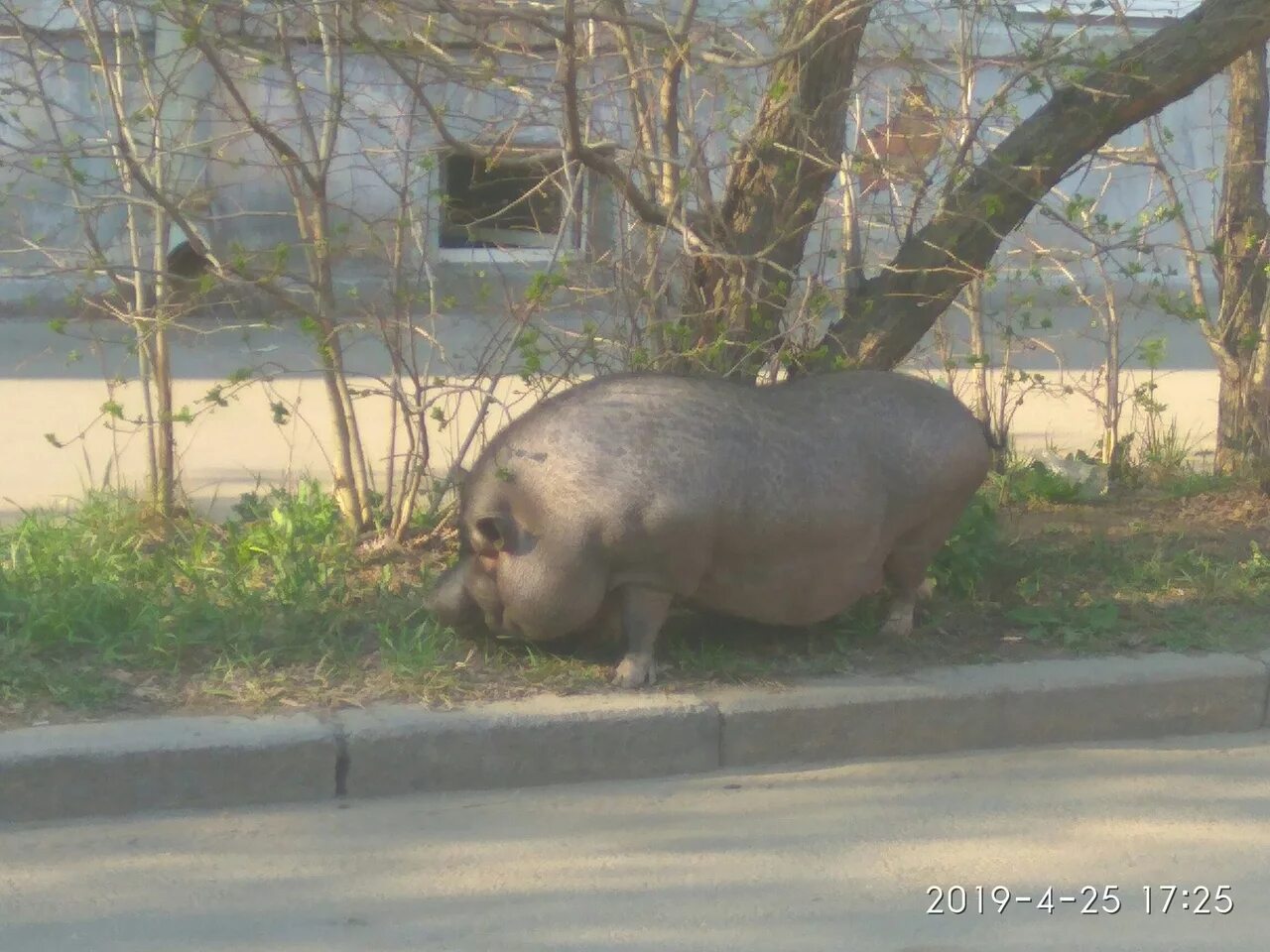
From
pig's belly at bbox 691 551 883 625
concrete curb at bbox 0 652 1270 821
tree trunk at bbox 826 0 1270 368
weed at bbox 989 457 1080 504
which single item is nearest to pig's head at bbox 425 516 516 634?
concrete curb at bbox 0 652 1270 821

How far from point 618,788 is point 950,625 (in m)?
1.47

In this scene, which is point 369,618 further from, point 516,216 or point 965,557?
point 516,216

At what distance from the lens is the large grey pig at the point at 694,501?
13.8 ft

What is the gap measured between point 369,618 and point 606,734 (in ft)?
3.45

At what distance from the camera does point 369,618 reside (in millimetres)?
4832

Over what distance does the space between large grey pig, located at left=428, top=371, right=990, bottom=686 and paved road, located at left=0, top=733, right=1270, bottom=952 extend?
Result: 542 millimetres

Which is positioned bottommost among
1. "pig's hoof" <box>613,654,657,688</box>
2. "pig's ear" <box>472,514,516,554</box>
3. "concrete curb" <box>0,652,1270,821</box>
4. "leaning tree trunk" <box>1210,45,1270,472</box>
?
"concrete curb" <box>0,652,1270,821</box>

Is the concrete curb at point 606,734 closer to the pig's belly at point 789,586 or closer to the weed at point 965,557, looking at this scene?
the pig's belly at point 789,586

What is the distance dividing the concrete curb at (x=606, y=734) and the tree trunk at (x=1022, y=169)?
135 centimetres

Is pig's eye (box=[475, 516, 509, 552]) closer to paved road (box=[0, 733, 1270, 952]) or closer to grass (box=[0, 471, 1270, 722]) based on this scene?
grass (box=[0, 471, 1270, 722])

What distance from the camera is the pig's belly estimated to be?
441 centimetres

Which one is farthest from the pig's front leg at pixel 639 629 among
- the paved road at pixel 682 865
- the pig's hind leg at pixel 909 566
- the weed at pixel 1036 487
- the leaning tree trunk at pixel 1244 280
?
the leaning tree trunk at pixel 1244 280

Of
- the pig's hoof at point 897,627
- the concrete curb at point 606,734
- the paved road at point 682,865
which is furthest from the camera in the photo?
the pig's hoof at point 897,627

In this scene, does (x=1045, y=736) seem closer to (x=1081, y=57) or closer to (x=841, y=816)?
(x=841, y=816)
